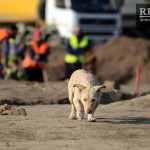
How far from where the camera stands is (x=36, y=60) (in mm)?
28406

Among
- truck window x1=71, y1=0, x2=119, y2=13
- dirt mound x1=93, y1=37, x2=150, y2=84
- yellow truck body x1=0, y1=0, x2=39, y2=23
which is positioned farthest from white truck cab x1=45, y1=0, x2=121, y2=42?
yellow truck body x1=0, y1=0, x2=39, y2=23

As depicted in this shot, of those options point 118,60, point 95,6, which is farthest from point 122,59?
point 95,6

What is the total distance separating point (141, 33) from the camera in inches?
1721

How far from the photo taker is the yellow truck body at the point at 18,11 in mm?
41375

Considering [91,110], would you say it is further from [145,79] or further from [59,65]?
[59,65]

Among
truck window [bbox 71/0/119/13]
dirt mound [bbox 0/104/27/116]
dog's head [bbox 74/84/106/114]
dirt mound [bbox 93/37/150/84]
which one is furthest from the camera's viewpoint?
truck window [bbox 71/0/119/13]

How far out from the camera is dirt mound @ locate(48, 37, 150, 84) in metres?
36.6

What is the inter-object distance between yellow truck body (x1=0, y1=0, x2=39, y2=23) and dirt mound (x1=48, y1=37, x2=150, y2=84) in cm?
229

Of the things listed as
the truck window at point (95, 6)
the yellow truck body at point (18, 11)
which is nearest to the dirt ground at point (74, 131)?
the truck window at point (95, 6)

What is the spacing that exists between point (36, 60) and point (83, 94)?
46.1 feet

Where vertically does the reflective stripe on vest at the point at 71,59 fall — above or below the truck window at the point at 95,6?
below

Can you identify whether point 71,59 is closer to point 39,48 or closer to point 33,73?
point 39,48

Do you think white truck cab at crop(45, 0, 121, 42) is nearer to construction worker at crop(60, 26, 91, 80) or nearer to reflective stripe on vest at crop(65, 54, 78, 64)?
construction worker at crop(60, 26, 91, 80)

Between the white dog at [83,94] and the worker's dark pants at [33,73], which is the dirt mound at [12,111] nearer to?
the white dog at [83,94]
